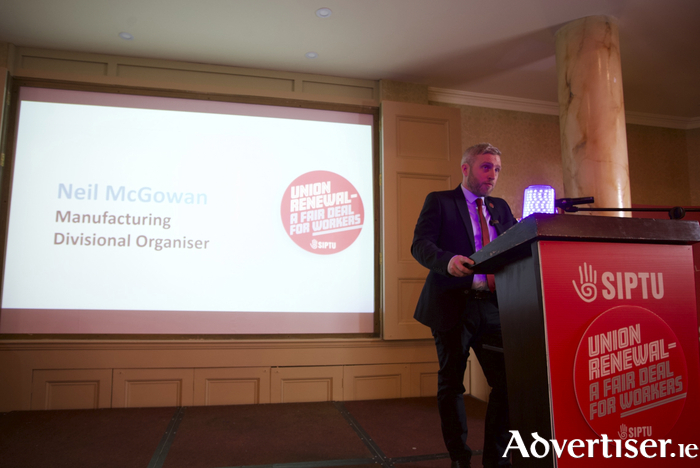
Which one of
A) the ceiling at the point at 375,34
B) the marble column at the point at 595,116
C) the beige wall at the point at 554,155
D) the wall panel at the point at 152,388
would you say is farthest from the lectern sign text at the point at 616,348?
the beige wall at the point at 554,155

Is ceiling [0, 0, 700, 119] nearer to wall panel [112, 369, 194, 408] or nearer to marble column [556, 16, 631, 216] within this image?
marble column [556, 16, 631, 216]

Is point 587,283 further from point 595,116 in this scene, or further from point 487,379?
point 595,116

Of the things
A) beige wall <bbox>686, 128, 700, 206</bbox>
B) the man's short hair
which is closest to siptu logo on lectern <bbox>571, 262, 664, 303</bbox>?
the man's short hair

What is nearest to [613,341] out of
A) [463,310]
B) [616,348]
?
[616,348]

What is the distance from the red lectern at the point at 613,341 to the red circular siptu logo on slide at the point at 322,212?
266 cm

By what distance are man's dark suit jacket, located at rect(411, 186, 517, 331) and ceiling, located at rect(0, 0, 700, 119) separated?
1634mm

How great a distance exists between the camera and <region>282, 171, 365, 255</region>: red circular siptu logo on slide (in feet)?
11.4

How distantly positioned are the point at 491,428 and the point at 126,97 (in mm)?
3372

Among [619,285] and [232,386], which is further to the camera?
[232,386]

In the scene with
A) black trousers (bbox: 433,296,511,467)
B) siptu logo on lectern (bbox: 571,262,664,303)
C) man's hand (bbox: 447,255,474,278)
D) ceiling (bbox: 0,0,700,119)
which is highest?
ceiling (bbox: 0,0,700,119)

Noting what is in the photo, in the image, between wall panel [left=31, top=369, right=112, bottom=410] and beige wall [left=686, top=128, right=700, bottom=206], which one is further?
beige wall [left=686, top=128, right=700, bottom=206]

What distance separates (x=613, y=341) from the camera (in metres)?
0.82

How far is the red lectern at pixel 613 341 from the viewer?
81 centimetres

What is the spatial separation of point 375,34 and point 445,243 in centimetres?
199
